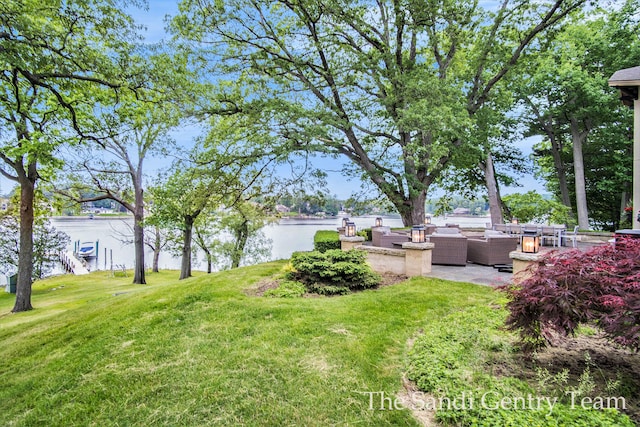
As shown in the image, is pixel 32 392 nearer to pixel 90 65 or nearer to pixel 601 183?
pixel 90 65

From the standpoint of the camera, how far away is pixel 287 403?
107 inches

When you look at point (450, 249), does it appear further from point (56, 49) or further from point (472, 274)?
point (56, 49)

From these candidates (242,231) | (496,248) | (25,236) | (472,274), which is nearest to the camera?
(472,274)

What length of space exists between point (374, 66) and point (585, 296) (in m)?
10.7

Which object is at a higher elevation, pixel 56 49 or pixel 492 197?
pixel 56 49

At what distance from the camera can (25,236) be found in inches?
387

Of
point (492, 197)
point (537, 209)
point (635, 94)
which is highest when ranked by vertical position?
point (635, 94)

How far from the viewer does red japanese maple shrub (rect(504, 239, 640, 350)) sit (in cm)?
239

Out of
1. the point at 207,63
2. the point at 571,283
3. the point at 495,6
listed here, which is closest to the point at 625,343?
the point at 571,283

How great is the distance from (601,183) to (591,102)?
429 cm

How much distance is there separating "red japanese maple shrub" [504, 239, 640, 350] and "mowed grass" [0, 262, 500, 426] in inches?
54.4

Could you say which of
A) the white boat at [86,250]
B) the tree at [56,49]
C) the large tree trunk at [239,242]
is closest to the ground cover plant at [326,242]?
the tree at [56,49]

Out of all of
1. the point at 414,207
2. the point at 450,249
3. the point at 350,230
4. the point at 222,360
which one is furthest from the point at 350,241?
the point at 222,360

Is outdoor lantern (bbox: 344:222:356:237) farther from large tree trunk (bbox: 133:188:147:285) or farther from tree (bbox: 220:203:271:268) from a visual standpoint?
large tree trunk (bbox: 133:188:147:285)
